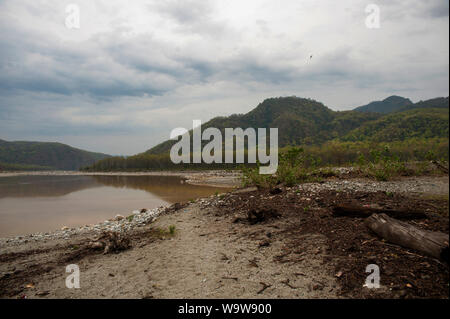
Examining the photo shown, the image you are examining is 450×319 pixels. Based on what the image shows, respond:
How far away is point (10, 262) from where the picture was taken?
19.3ft

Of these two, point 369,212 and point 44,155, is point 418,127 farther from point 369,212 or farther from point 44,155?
point 44,155

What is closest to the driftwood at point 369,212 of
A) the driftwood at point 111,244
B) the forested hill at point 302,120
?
the driftwood at point 111,244

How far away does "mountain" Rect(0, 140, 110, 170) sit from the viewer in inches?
5434

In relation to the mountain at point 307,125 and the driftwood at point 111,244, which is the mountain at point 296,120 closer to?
the mountain at point 307,125

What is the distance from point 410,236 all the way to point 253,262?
245 cm

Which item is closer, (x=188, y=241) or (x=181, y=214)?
(x=188, y=241)

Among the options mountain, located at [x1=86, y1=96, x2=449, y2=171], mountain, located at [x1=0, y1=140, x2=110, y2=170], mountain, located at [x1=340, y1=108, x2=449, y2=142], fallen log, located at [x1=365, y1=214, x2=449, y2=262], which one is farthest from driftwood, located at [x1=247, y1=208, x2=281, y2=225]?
mountain, located at [x1=0, y1=140, x2=110, y2=170]

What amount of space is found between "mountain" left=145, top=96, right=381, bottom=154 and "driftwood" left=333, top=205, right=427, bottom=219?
84.8 metres

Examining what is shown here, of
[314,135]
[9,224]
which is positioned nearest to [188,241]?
[9,224]

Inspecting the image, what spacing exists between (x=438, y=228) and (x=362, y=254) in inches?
43.9

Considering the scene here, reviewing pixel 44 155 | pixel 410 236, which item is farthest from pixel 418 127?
pixel 44 155

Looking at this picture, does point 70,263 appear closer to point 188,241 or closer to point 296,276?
point 188,241

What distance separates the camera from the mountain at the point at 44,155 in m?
138

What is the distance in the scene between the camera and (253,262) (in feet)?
14.3
